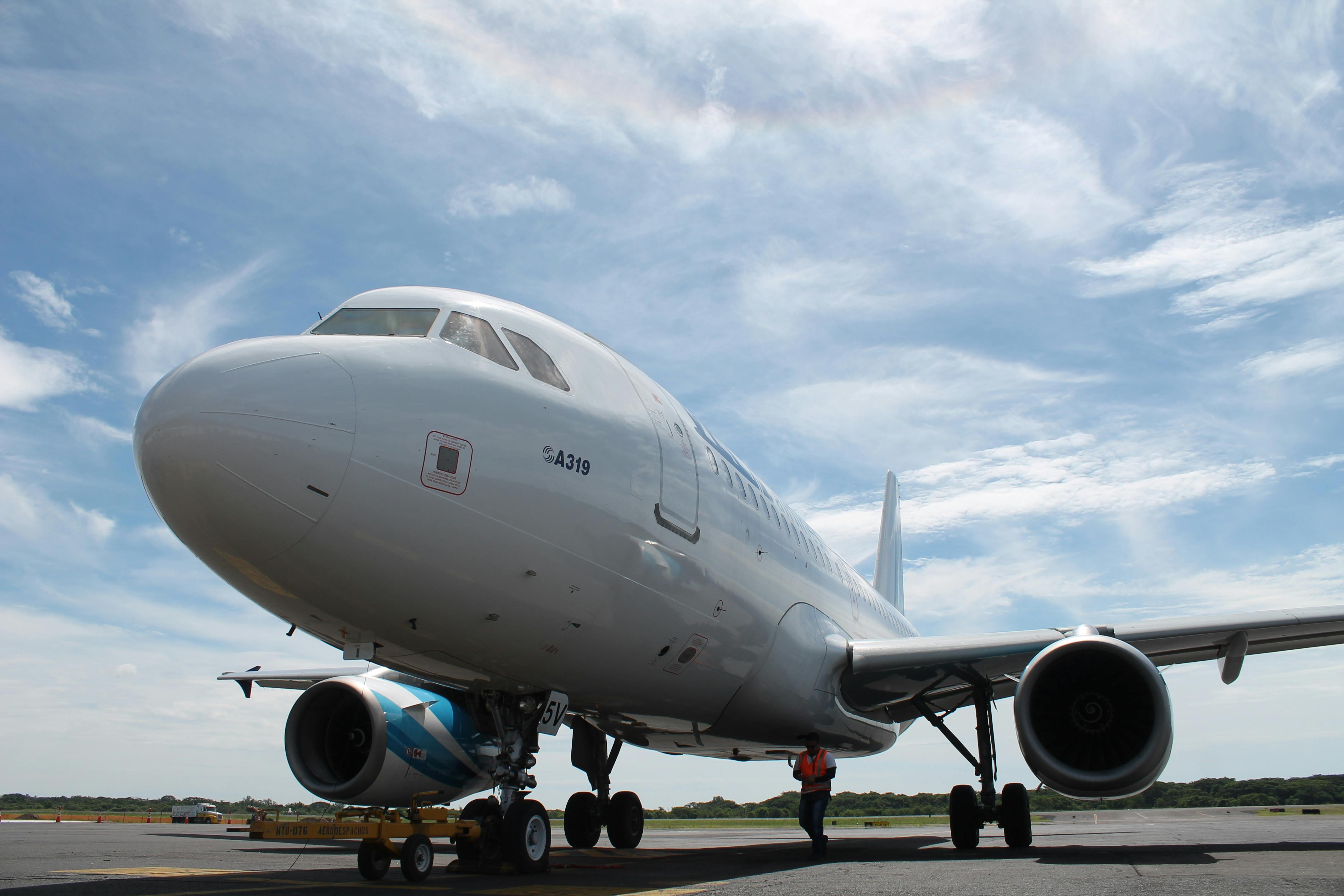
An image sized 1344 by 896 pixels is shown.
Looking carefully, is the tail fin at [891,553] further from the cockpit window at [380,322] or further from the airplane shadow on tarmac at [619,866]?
the cockpit window at [380,322]

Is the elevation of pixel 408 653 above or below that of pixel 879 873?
above

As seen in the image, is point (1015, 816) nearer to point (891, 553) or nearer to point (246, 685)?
point (246, 685)

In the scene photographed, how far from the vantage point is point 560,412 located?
251 inches

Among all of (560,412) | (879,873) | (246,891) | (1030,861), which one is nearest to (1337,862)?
(1030,861)

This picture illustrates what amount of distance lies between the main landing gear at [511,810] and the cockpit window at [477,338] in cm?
286

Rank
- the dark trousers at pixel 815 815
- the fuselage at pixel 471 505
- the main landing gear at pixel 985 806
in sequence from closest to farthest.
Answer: the fuselage at pixel 471 505, the dark trousers at pixel 815 815, the main landing gear at pixel 985 806

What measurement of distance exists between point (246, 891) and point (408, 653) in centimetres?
172

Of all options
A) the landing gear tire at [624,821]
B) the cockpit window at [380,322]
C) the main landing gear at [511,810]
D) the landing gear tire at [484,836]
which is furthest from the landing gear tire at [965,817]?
the cockpit window at [380,322]

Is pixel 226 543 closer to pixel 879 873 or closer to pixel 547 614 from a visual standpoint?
pixel 547 614

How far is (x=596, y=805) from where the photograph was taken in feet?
37.0

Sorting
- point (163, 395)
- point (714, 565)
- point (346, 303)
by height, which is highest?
point (346, 303)

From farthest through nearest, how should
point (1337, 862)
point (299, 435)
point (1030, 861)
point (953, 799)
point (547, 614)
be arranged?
1. point (953, 799)
2. point (1030, 861)
3. point (1337, 862)
4. point (547, 614)
5. point (299, 435)

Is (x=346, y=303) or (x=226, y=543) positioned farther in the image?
(x=346, y=303)

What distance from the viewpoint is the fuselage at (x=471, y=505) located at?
5039 millimetres
